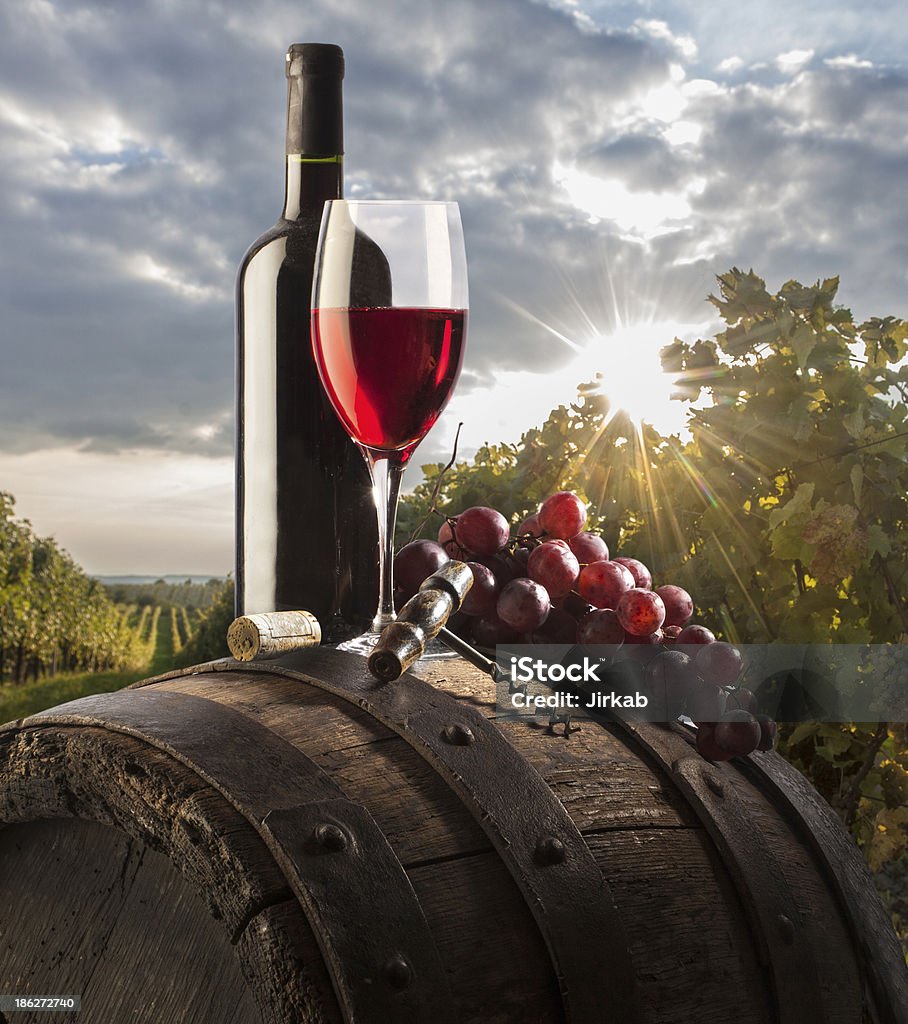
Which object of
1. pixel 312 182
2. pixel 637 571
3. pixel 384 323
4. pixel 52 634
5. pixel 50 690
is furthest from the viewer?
pixel 52 634

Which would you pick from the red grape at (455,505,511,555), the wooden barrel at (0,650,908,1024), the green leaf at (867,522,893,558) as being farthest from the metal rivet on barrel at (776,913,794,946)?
the green leaf at (867,522,893,558)

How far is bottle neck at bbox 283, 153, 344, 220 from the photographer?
5.73ft

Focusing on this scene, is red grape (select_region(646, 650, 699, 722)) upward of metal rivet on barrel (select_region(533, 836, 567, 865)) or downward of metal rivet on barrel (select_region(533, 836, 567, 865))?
upward

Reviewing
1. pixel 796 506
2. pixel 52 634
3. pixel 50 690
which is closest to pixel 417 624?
pixel 796 506

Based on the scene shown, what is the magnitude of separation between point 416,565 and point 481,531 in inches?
5.0

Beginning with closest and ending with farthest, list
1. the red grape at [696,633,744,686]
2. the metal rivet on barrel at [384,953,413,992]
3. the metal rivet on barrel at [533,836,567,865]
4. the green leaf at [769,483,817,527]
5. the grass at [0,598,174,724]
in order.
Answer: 1. the metal rivet on barrel at [384,953,413,992]
2. the metal rivet on barrel at [533,836,567,865]
3. the red grape at [696,633,744,686]
4. the green leaf at [769,483,817,527]
5. the grass at [0,598,174,724]

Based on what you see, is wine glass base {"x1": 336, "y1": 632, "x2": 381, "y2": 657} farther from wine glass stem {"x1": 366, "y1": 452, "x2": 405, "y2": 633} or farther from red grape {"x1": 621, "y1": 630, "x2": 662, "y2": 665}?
red grape {"x1": 621, "y1": 630, "x2": 662, "y2": 665}

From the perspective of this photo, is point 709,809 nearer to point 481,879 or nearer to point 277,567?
point 481,879

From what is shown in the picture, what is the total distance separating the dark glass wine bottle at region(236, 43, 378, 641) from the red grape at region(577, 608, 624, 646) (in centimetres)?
36

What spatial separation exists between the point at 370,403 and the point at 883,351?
198 centimetres

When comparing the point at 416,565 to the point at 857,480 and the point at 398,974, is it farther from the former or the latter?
the point at 857,480

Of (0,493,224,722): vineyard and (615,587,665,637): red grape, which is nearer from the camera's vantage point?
(615,587,665,637): red grape

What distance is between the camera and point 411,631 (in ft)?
4.66

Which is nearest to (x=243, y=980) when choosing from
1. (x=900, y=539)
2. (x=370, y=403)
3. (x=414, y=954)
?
(x=414, y=954)
